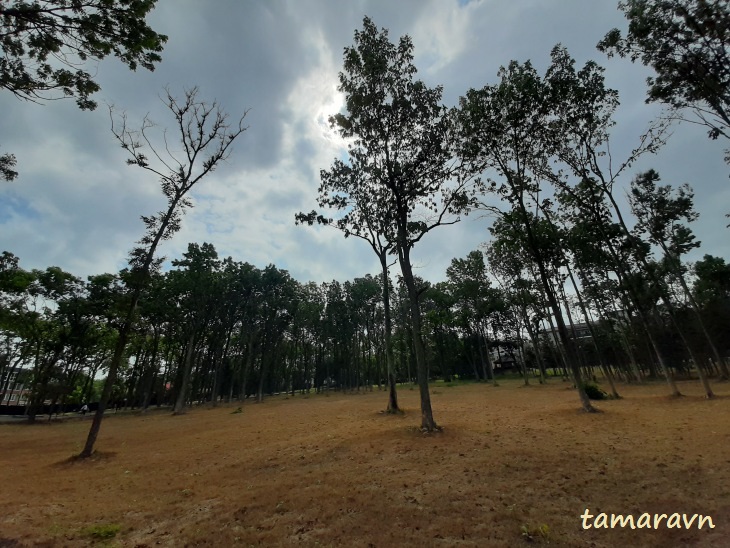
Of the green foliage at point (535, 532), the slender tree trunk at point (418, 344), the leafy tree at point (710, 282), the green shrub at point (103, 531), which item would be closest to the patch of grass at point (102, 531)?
the green shrub at point (103, 531)

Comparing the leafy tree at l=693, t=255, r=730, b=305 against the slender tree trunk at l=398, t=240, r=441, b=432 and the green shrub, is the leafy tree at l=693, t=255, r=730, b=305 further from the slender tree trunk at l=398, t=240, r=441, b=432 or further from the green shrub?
the green shrub

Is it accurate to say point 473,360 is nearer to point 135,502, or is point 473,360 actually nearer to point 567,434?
point 567,434

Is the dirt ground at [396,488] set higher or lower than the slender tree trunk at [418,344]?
lower

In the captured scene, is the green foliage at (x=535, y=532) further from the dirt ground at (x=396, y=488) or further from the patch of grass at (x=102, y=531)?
the patch of grass at (x=102, y=531)

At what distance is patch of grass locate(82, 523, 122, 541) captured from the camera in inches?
227

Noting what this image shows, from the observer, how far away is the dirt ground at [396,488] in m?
5.27

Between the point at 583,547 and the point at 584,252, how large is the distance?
2764 centimetres

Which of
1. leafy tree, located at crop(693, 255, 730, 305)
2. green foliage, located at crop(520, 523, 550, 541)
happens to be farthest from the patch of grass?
leafy tree, located at crop(693, 255, 730, 305)

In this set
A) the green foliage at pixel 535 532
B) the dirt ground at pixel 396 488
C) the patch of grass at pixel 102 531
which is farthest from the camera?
the patch of grass at pixel 102 531

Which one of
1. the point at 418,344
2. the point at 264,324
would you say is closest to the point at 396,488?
the point at 418,344

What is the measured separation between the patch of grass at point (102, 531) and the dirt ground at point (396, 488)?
0.05 meters

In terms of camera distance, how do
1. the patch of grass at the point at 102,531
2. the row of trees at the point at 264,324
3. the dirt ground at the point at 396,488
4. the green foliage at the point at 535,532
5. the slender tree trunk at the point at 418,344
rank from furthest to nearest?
the row of trees at the point at 264,324 → the slender tree trunk at the point at 418,344 → the patch of grass at the point at 102,531 → the dirt ground at the point at 396,488 → the green foliage at the point at 535,532

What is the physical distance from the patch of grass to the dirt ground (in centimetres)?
5

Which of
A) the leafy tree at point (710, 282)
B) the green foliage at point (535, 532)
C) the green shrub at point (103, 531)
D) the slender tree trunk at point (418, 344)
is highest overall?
the leafy tree at point (710, 282)
